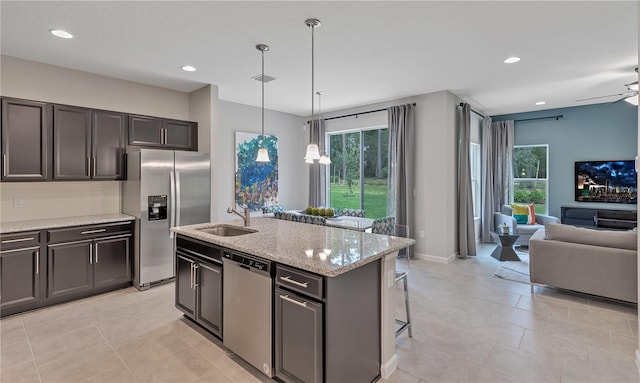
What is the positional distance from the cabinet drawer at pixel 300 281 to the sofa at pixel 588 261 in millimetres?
3174

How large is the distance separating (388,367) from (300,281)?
993 millimetres

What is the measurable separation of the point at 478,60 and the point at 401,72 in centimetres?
90

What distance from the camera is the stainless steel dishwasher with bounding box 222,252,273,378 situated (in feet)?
7.21

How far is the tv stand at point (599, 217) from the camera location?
5.86 metres

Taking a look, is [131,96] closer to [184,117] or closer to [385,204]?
[184,117]

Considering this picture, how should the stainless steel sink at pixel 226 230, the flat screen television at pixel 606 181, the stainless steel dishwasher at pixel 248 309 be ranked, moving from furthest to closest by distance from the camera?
the flat screen television at pixel 606 181 → the stainless steel sink at pixel 226 230 → the stainless steel dishwasher at pixel 248 309

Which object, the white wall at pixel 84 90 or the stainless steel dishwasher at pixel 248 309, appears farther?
the white wall at pixel 84 90

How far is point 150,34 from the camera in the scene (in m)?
3.01

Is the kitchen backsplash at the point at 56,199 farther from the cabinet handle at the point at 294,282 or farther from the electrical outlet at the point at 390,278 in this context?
the electrical outlet at the point at 390,278

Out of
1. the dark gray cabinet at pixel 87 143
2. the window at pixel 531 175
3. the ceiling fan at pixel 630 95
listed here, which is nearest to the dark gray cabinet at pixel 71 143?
the dark gray cabinet at pixel 87 143

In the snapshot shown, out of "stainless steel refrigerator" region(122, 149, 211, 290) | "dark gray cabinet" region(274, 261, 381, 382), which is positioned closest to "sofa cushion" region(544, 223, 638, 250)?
"dark gray cabinet" region(274, 261, 381, 382)

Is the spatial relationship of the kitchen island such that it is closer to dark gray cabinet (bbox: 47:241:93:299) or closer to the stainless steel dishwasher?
the stainless steel dishwasher

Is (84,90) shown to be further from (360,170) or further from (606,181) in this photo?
(606,181)

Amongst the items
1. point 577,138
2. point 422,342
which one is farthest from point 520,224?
point 422,342
